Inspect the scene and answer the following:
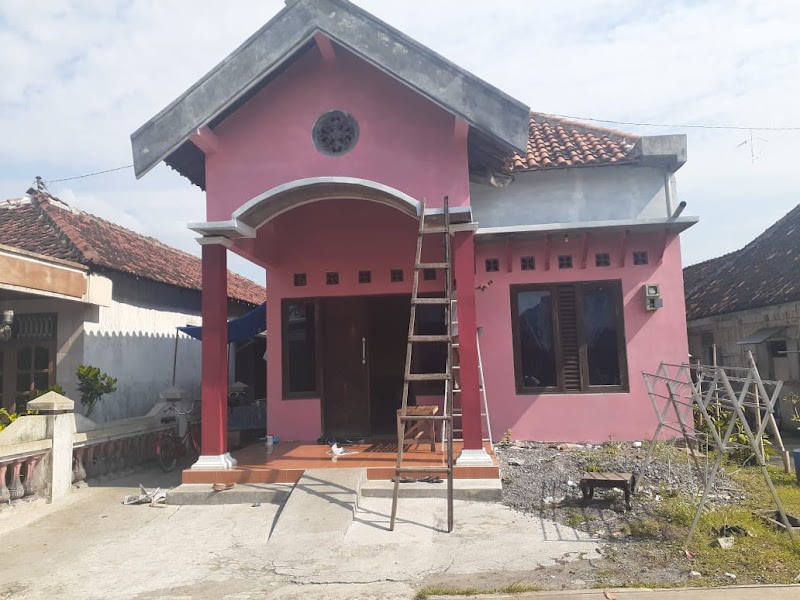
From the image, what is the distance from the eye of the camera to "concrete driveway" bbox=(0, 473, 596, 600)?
4562 mm

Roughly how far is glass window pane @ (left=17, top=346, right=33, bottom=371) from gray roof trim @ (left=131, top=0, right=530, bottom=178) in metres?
4.92

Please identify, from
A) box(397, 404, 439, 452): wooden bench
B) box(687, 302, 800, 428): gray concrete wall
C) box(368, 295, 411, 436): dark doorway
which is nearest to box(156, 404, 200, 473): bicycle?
box(368, 295, 411, 436): dark doorway

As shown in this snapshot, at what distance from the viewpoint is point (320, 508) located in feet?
19.5

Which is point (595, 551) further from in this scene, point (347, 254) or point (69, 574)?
point (347, 254)

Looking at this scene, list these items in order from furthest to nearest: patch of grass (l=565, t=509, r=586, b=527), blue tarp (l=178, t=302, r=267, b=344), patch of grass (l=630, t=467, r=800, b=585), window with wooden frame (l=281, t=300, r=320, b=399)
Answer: blue tarp (l=178, t=302, r=267, b=344)
window with wooden frame (l=281, t=300, r=320, b=399)
patch of grass (l=565, t=509, r=586, b=527)
patch of grass (l=630, t=467, r=800, b=585)

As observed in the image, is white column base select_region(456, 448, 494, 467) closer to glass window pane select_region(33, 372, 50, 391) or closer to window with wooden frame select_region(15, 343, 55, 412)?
window with wooden frame select_region(15, 343, 55, 412)

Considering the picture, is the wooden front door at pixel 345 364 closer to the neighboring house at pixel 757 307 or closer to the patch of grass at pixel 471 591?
the patch of grass at pixel 471 591

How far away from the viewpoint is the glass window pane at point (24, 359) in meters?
10.0

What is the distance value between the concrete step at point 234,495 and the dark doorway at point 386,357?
3812 millimetres

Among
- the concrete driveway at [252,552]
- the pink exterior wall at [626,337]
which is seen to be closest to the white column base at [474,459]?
the concrete driveway at [252,552]

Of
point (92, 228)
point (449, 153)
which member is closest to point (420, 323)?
point (449, 153)

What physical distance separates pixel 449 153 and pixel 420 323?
3.14 metres

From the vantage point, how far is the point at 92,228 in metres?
11.9

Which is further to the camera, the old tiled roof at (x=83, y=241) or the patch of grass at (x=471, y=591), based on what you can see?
the old tiled roof at (x=83, y=241)
